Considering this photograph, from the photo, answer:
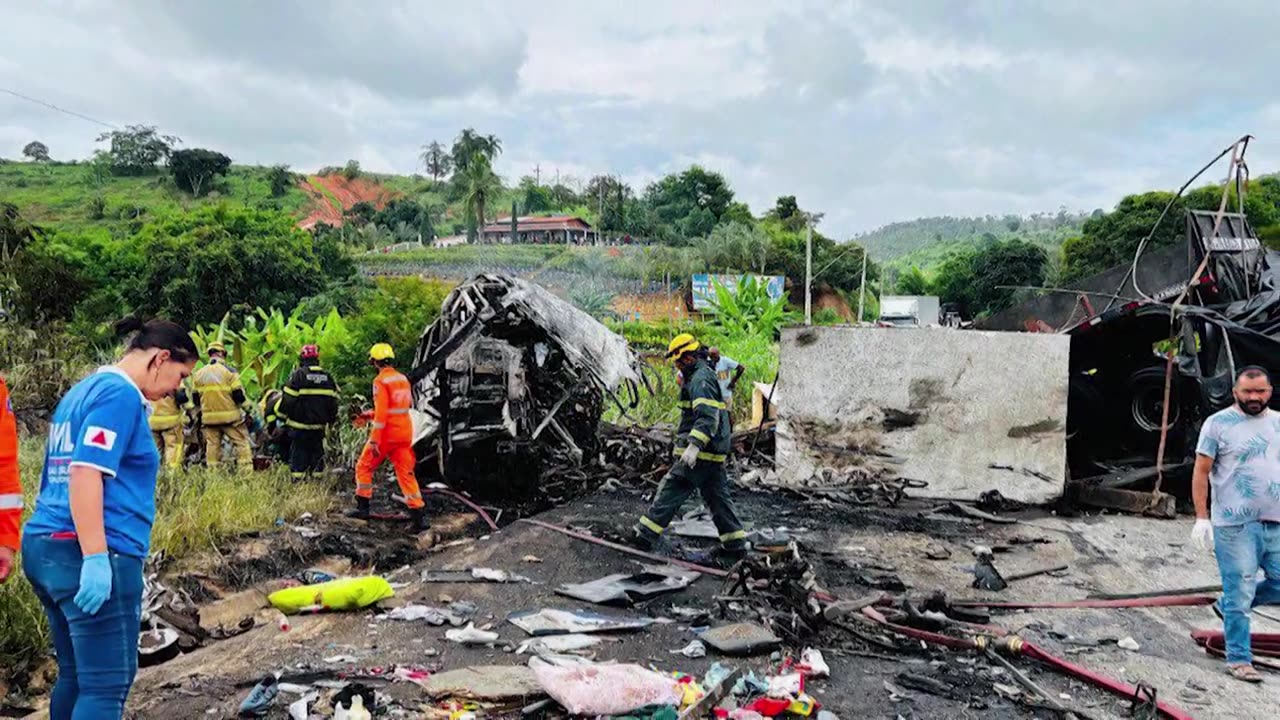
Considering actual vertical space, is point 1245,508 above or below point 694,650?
above

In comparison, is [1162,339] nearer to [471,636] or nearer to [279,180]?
[471,636]

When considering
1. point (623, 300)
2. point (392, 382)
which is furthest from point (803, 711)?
point (623, 300)

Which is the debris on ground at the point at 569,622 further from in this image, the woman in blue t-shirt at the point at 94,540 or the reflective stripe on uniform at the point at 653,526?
the woman in blue t-shirt at the point at 94,540

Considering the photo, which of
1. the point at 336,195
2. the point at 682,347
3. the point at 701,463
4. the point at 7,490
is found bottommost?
the point at 701,463

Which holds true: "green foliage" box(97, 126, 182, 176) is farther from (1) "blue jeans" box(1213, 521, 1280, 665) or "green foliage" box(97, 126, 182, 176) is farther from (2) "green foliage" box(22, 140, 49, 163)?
(1) "blue jeans" box(1213, 521, 1280, 665)

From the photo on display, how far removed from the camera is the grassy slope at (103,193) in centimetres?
5344

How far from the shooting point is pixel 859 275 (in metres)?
48.4

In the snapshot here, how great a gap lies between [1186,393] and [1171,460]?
0.77 meters

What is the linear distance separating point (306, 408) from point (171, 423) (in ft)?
5.68

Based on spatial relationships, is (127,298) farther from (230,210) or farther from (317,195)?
(317,195)

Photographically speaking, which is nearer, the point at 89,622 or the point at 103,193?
the point at 89,622

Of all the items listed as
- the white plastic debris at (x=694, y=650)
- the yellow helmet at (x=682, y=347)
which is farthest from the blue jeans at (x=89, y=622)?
the yellow helmet at (x=682, y=347)

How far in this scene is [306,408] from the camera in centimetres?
901

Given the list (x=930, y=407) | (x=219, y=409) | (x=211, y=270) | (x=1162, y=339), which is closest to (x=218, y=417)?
(x=219, y=409)
